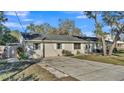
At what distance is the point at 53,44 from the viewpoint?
7.53 meters

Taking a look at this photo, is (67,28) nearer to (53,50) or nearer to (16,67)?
(53,50)

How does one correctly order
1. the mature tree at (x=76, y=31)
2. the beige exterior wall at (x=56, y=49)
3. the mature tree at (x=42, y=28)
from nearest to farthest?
1. the mature tree at (x=42, y=28)
2. the mature tree at (x=76, y=31)
3. the beige exterior wall at (x=56, y=49)

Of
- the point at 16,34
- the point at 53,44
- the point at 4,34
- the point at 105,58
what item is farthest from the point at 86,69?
the point at 4,34

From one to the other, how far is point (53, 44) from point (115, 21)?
1644mm

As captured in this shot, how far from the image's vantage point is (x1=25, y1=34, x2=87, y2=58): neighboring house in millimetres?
7320

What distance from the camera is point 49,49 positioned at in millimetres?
7469

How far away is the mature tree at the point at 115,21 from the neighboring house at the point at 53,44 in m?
0.77

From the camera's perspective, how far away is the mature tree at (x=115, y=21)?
7.18 metres

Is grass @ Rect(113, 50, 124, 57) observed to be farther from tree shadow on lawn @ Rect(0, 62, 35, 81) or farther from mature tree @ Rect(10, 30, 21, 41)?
mature tree @ Rect(10, 30, 21, 41)

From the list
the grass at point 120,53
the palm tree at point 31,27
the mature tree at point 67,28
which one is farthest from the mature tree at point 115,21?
the palm tree at point 31,27

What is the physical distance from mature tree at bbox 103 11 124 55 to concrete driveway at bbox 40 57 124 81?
631 millimetres

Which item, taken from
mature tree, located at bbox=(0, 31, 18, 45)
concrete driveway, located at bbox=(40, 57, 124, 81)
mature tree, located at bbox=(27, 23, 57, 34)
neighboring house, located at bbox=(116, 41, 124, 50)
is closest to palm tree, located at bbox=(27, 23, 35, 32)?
mature tree, located at bbox=(27, 23, 57, 34)

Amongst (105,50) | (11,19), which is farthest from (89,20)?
(11,19)

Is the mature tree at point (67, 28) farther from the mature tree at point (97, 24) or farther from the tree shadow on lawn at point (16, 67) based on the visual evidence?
the tree shadow on lawn at point (16, 67)
